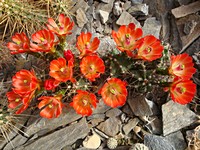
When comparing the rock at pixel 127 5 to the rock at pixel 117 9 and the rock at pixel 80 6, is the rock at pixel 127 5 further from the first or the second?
the rock at pixel 80 6

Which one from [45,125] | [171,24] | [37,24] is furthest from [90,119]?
[171,24]

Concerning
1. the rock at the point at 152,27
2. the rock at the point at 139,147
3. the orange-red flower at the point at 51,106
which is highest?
the rock at the point at 152,27

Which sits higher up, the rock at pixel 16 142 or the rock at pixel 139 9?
the rock at pixel 139 9

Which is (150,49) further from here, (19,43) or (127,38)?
(19,43)

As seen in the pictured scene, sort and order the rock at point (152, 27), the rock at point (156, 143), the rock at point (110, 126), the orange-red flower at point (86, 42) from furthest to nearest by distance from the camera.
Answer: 1. the rock at point (152, 27)
2. the rock at point (110, 126)
3. the rock at point (156, 143)
4. the orange-red flower at point (86, 42)

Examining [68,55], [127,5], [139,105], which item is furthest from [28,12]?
[139,105]

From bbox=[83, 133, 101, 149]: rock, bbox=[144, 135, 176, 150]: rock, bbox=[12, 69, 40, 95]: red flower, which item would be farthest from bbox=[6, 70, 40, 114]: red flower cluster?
bbox=[144, 135, 176, 150]: rock

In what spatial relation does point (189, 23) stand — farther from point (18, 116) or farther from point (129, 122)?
point (18, 116)

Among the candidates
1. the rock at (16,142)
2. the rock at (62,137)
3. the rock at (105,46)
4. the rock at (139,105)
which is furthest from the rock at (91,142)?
the rock at (105,46)
